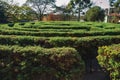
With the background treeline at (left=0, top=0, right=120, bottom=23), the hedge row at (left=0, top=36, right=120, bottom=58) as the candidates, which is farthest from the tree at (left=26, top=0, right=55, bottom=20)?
the hedge row at (left=0, top=36, right=120, bottom=58)

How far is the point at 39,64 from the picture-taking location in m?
6.50

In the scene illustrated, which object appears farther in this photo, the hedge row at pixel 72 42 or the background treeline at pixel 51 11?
the background treeline at pixel 51 11

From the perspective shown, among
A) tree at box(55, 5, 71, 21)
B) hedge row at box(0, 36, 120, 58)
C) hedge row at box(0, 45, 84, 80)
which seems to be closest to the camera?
hedge row at box(0, 45, 84, 80)

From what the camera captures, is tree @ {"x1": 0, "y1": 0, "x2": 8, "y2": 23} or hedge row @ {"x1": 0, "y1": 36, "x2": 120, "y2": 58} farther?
tree @ {"x1": 0, "y1": 0, "x2": 8, "y2": 23}

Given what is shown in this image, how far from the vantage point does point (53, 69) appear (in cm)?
648

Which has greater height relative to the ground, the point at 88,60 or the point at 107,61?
the point at 107,61

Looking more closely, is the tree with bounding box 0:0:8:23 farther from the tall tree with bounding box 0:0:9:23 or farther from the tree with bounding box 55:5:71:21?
the tree with bounding box 55:5:71:21

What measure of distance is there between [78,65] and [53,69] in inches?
23.6

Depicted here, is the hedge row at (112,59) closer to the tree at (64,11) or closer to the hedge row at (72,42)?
the hedge row at (72,42)

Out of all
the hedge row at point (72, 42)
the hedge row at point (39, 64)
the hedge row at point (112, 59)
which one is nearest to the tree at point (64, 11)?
the hedge row at point (72, 42)

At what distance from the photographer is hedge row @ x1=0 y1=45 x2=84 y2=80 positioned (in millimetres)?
6465

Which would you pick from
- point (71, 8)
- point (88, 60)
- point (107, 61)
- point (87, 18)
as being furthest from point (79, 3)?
point (107, 61)

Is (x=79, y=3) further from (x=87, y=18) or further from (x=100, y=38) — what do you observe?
(x=100, y=38)

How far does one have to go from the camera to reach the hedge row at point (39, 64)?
21.2ft
